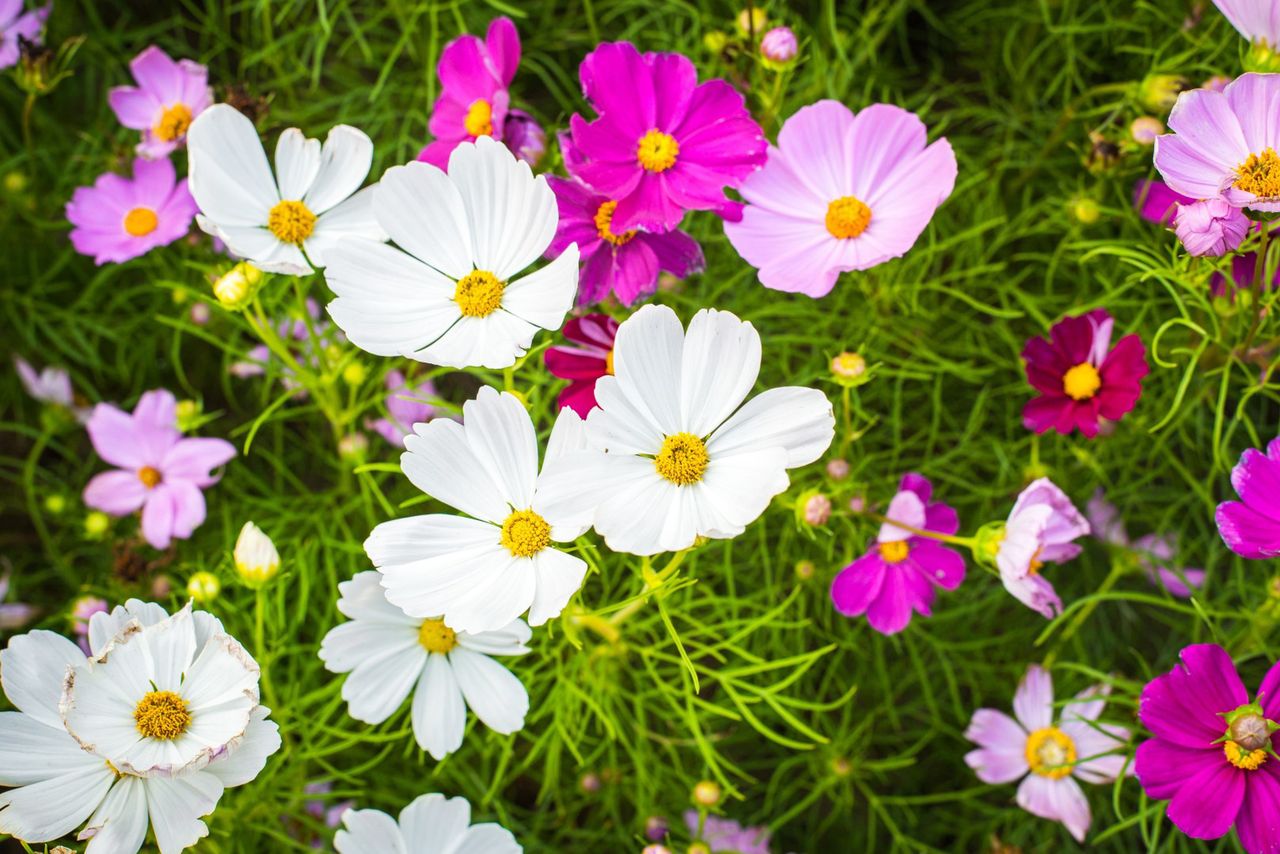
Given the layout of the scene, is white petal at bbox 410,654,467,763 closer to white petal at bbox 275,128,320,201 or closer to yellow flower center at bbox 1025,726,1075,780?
white petal at bbox 275,128,320,201

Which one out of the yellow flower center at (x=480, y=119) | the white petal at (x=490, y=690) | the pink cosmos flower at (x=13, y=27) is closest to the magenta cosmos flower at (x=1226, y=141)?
the yellow flower center at (x=480, y=119)

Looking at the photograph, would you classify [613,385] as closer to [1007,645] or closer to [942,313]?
[942,313]

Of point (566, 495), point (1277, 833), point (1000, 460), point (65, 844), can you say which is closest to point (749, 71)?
point (1000, 460)

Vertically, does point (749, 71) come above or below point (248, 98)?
above

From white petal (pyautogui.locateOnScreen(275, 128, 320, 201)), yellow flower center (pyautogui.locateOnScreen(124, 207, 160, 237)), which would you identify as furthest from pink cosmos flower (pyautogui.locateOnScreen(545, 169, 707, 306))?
yellow flower center (pyautogui.locateOnScreen(124, 207, 160, 237))

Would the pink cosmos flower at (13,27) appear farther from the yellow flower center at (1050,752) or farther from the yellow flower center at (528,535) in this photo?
the yellow flower center at (1050,752)
